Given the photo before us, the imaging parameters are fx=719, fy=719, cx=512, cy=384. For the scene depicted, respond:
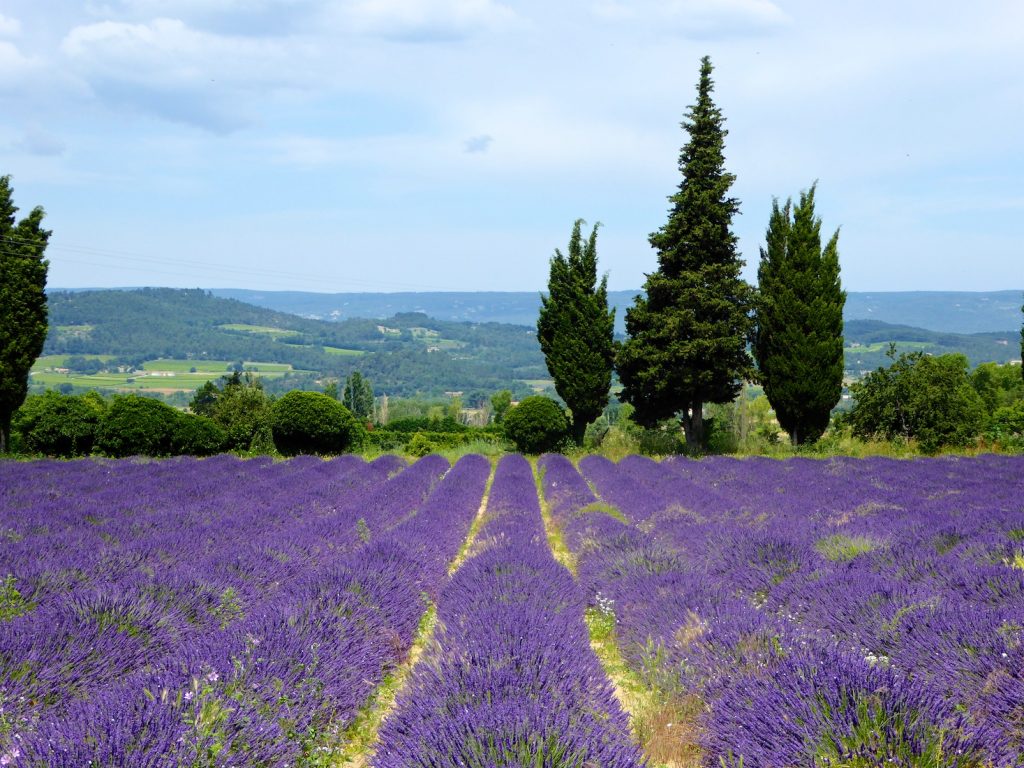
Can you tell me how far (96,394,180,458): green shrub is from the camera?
20688 mm

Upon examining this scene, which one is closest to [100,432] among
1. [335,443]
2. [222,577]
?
[335,443]

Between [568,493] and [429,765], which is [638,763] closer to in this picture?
[429,765]

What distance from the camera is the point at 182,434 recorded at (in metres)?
21.8

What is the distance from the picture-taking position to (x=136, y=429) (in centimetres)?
2072

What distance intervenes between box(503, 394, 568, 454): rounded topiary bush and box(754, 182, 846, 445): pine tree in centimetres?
681

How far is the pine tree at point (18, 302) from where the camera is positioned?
19734 millimetres

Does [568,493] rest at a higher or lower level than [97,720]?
lower

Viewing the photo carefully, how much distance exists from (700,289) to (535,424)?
692 cm

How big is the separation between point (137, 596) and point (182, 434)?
1914 centimetres

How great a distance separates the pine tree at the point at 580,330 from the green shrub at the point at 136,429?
12.7 meters

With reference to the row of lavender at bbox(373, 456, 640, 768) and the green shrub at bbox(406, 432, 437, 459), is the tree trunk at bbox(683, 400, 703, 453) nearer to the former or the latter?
the green shrub at bbox(406, 432, 437, 459)

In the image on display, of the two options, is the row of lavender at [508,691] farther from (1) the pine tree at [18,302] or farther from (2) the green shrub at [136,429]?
(1) the pine tree at [18,302]

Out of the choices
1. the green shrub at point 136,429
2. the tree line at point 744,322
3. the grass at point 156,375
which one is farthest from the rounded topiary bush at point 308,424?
the grass at point 156,375

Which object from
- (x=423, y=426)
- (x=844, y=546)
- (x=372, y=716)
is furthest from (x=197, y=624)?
(x=423, y=426)
